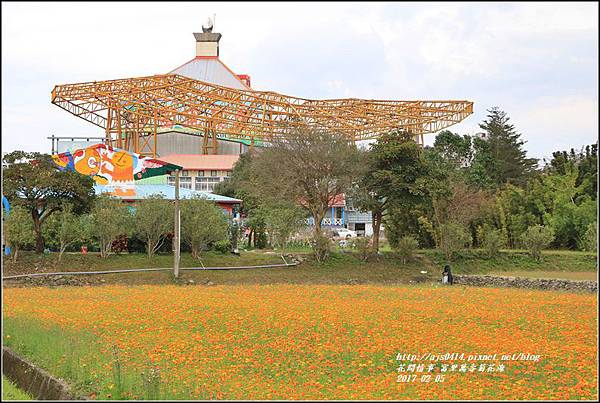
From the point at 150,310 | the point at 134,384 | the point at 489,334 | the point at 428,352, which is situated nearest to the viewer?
the point at 134,384

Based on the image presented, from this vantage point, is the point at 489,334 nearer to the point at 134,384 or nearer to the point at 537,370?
the point at 537,370

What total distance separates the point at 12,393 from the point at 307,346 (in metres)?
4.34

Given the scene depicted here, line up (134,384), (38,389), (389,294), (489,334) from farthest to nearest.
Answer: (389,294) < (489,334) < (38,389) < (134,384)

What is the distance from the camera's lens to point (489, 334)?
1207cm

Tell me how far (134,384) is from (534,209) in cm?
3149

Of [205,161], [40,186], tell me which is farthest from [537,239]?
[205,161]

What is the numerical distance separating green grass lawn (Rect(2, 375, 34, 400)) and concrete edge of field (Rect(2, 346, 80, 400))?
0.52 feet

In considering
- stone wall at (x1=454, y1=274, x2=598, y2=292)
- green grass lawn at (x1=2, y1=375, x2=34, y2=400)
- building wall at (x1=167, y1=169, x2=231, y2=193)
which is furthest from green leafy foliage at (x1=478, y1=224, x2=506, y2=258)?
building wall at (x1=167, y1=169, x2=231, y2=193)

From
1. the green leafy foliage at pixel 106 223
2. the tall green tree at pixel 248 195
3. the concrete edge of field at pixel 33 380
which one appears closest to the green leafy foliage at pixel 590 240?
the tall green tree at pixel 248 195

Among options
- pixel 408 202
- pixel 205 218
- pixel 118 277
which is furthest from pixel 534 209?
pixel 118 277

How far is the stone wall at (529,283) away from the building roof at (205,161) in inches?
1408

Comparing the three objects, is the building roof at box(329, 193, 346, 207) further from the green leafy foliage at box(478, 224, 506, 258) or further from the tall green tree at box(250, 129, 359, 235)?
the green leafy foliage at box(478, 224, 506, 258)

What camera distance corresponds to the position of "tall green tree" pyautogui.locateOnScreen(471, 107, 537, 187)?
47.9 meters

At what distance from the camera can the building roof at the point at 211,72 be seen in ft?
242
